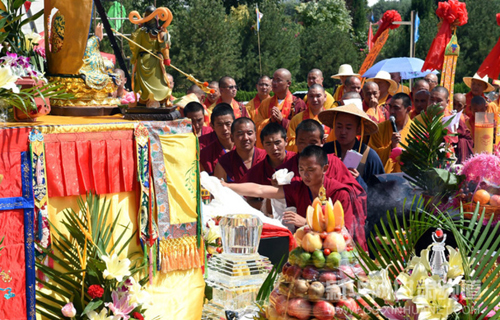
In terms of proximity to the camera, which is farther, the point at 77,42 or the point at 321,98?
the point at 321,98

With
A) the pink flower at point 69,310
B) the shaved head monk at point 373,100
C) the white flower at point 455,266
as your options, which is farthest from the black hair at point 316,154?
the shaved head monk at point 373,100

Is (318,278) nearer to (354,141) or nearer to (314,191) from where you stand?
(314,191)

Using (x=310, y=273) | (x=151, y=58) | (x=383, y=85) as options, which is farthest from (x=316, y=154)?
(x=383, y=85)

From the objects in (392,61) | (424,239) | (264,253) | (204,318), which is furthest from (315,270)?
(392,61)

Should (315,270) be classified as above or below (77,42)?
below

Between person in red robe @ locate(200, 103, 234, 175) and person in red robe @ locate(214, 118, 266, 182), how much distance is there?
15.7 inches

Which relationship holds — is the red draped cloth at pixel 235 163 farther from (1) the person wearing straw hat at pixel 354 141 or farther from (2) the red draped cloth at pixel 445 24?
(2) the red draped cloth at pixel 445 24

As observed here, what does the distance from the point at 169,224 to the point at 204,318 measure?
2.57 ft

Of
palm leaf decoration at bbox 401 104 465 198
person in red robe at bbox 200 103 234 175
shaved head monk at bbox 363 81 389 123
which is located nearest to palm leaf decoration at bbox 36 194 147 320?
palm leaf decoration at bbox 401 104 465 198

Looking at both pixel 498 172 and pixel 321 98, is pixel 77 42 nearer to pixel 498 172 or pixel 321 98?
pixel 498 172

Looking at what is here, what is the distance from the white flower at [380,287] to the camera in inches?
72.2

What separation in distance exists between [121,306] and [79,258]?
1.02ft

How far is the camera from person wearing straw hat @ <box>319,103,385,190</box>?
17.3ft

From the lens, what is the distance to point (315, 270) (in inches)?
85.1
